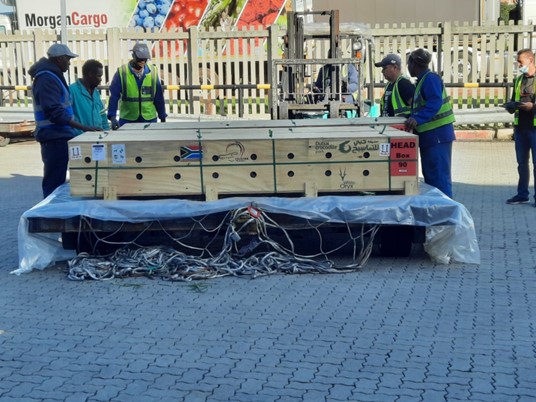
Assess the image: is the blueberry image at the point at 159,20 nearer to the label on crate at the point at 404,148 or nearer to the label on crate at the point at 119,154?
the label on crate at the point at 119,154

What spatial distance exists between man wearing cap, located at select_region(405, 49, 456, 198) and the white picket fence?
1043 cm

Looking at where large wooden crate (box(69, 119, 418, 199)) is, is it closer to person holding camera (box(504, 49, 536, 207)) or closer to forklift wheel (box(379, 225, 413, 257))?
forklift wheel (box(379, 225, 413, 257))

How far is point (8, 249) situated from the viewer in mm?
9477

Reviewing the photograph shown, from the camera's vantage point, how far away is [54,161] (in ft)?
32.7

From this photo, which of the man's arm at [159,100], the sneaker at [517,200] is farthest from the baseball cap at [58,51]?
the sneaker at [517,200]

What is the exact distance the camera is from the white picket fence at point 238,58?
21.0 meters

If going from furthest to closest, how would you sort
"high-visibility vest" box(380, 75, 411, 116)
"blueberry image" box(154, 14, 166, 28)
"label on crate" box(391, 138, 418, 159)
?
"blueberry image" box(154, 14, 166, 28), "high-visibility vest" box(380, 75, 411, 116), "label on crate" box(391, 138, 418, 159)

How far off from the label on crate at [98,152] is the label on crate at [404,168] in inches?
96.7

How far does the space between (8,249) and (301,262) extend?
3058 mm

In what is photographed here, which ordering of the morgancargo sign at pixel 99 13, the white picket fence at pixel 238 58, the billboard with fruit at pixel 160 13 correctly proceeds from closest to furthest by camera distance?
the white picket fence at pixel 238 58 < the billboard with fruit at pixel 160 13 < the morgancargo sign at pixel 99 13

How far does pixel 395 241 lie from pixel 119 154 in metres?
2.53

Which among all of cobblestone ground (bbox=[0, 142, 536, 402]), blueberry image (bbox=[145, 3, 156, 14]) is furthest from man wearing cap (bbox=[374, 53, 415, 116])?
blueberry image (bbox=[145, 3, 156, 14])

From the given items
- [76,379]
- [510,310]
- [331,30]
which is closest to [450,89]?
[331,30]

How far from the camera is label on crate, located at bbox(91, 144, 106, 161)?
8.18 meters
